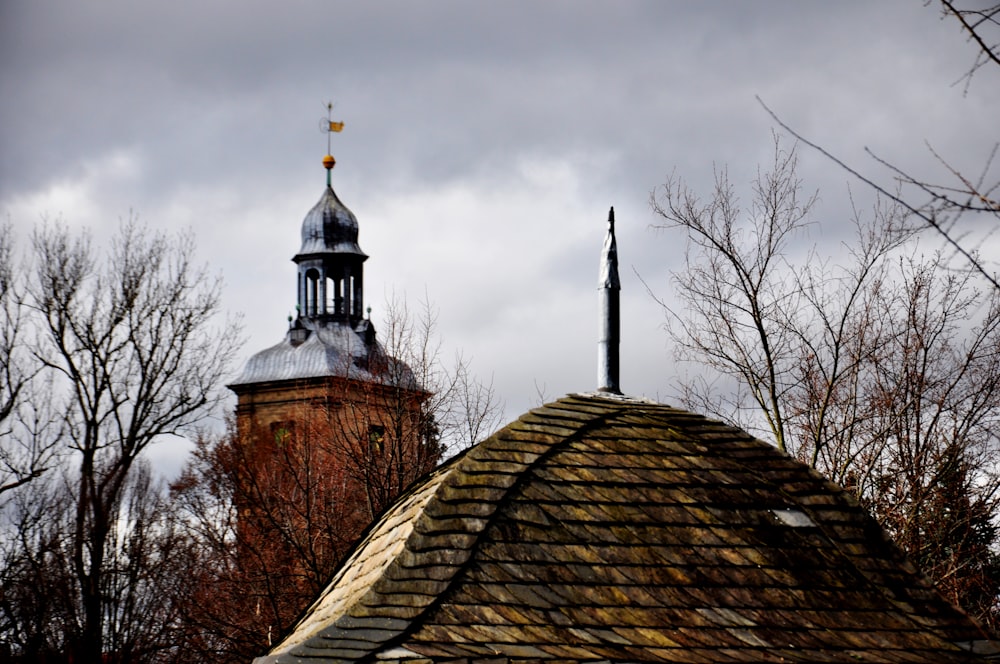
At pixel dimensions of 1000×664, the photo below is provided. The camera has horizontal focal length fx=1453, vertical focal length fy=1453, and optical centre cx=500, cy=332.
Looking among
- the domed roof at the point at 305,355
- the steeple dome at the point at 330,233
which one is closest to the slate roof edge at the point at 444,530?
the domed roof at the point at 305,355

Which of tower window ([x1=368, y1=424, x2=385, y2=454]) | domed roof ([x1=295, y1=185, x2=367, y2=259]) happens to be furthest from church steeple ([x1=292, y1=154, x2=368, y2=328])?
tower window ([x1=368, y1=424, x2=385, y2=454])

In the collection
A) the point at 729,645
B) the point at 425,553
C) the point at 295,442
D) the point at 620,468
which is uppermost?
the point at 295,442

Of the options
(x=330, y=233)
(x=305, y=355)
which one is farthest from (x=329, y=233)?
(x=305, y=355)

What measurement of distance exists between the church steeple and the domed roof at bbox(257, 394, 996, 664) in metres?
51.2

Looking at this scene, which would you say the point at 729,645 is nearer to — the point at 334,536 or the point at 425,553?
the point at 425,553

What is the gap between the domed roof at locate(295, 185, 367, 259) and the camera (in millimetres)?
61406

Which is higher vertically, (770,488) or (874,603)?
(770,488)

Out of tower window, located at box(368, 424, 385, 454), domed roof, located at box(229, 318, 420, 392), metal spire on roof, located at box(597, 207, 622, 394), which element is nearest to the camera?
metal spire on roof, located at box(597, 207, 622, 394)

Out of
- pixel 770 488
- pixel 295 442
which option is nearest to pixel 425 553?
pixel 770 488

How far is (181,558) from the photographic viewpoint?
3006 centimetres

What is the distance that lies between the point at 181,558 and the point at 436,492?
21.5m

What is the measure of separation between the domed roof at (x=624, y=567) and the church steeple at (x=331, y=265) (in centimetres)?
5119

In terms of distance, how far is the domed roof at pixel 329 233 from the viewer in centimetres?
6141

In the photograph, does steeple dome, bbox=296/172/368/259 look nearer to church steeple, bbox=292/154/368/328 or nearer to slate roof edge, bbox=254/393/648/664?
church steeple, bbox=292/154/368/328
